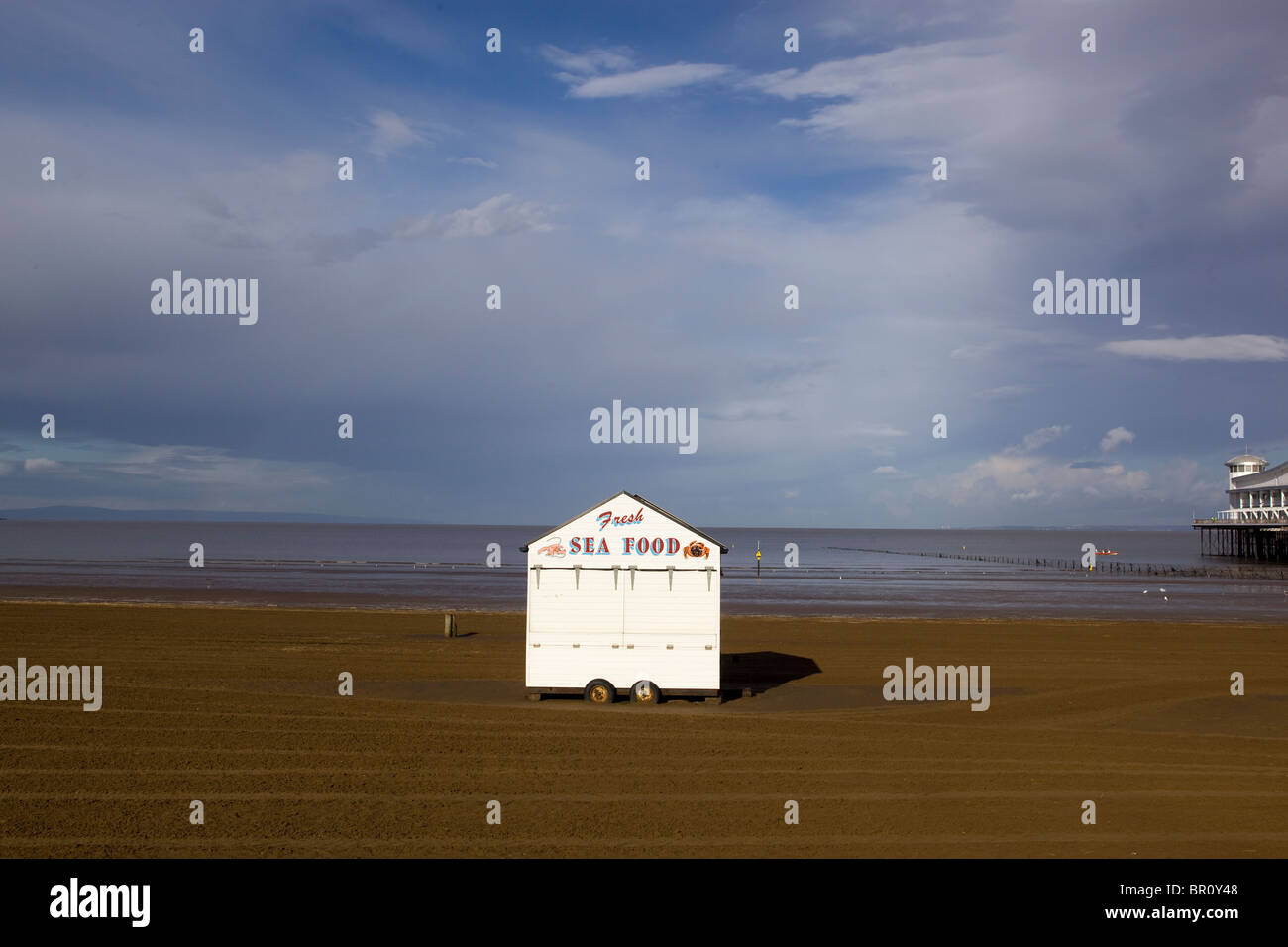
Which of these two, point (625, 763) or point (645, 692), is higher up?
point (645, 692)

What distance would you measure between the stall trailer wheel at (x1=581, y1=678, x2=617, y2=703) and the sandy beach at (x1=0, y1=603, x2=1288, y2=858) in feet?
2.19

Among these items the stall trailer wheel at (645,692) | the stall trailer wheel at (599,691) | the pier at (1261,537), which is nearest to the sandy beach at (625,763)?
the stall trailer wheel at (645,692)

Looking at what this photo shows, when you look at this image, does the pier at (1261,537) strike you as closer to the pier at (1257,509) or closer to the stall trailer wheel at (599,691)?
the pier at (1257,509)

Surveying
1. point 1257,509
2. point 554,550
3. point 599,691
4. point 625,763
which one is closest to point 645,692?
point 599,691

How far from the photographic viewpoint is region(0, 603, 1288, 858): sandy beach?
417 inches

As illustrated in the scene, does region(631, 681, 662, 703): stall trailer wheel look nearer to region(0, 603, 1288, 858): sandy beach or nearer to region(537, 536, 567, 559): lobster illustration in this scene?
region(0, 603, 1288, 858): sandy beach

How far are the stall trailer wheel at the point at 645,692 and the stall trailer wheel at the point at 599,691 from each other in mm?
419

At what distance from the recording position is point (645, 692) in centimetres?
1859

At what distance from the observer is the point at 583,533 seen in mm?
18812

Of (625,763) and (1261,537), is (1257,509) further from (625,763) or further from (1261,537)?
(625,763)

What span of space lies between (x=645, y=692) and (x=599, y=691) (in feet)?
3.12
